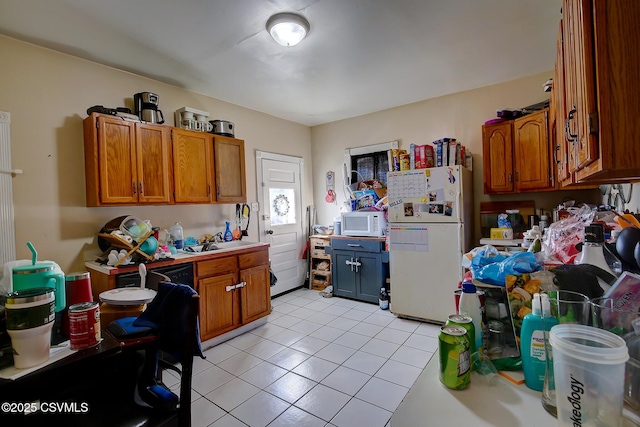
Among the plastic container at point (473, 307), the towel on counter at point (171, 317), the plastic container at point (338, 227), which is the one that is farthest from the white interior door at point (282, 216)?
the plastic container at point (473, 307)

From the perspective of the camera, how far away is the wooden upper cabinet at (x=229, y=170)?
323 cm

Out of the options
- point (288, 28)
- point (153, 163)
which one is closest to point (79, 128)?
point (153, 163)

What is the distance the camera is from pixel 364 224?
3.97 meters

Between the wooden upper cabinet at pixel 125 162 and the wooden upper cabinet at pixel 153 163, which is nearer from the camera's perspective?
the wooden upper cabinet at pixel 125 162

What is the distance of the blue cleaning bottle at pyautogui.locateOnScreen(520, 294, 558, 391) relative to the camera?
29.6 inches

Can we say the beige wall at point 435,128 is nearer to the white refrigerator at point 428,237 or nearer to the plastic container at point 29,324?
the white refrigerator at point 428,237

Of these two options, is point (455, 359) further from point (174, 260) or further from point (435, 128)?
point (435, 128)

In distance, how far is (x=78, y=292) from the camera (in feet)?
4.39

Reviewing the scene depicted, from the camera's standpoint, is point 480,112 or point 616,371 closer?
point 616,371

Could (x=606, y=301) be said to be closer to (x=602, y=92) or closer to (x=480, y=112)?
(x=602, y=92)

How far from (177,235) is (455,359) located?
292 cm

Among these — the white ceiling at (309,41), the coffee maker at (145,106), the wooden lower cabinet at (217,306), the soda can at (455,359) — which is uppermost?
the white ceiling at (309,41)

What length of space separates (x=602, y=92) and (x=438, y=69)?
265cm

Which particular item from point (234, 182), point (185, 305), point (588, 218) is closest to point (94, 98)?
point (234, 182)
